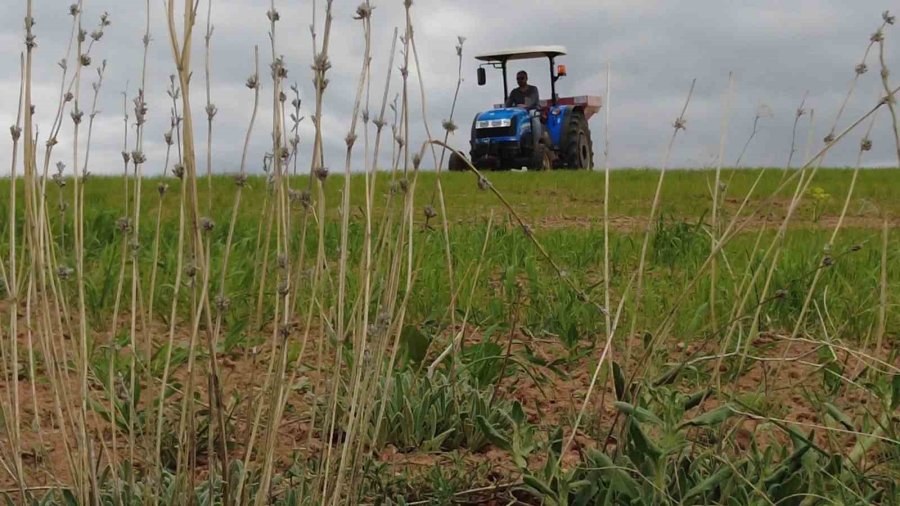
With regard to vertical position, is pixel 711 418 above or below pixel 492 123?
below

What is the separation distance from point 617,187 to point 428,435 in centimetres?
879

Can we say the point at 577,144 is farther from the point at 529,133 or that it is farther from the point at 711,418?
the point at 711,418

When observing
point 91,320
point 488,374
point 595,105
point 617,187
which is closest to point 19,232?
point 91,320

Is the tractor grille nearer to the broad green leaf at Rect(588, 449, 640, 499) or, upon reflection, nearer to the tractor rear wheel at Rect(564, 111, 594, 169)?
the tractor rear wheel at Rect(564, 111, 594, 169)

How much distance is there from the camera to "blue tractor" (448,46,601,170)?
13.7 meters

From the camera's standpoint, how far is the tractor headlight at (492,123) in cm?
1368

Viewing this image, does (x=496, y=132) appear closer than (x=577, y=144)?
Yes

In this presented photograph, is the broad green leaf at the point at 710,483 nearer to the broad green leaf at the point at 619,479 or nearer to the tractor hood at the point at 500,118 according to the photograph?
the broad green leaf at the point at 619,479

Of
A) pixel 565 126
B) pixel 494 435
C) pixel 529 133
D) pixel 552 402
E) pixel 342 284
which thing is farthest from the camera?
pixel 565 126

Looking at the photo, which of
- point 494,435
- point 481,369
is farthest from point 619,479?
point 481,369

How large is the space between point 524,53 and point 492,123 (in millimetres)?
1264

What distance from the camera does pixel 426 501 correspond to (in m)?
1.83

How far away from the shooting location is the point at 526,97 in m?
14.2

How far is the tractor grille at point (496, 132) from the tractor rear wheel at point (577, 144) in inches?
45.7
